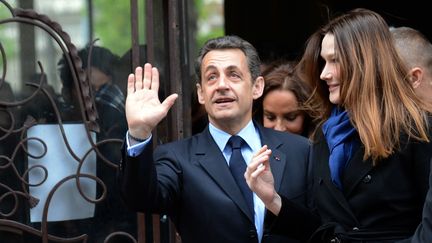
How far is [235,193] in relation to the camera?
10.3 ft

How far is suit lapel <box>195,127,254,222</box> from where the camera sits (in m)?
3.12

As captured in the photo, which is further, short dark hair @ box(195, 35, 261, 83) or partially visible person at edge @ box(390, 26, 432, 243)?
short dark hair @ box(195, 35, 261, 83)

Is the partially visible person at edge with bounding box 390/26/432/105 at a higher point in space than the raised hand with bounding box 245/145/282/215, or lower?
higher

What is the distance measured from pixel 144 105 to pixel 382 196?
871 mm

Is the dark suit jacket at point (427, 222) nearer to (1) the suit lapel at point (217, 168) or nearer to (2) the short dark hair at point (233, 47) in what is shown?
(1) the suit lapel at point (217, 168)

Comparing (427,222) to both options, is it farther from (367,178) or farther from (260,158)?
(260,158)

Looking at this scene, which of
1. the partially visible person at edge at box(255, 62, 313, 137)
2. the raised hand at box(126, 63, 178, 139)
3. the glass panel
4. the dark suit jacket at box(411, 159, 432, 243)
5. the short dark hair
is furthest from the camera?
the partially visible person at edge at box(255, 62, 313, 137)

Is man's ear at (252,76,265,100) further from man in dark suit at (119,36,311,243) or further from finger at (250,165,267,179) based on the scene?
finger at (250,165,267,179)

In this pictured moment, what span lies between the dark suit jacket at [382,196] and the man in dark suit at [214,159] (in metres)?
0.33

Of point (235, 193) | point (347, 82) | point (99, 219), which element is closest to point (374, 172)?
point (347, 82)

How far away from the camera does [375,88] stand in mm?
2756

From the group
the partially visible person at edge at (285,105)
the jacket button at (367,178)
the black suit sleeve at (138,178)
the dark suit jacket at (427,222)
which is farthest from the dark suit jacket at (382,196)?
the partially visible person at edge at (285,105)

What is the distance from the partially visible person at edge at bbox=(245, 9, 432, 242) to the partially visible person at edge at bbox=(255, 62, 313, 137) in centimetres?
109

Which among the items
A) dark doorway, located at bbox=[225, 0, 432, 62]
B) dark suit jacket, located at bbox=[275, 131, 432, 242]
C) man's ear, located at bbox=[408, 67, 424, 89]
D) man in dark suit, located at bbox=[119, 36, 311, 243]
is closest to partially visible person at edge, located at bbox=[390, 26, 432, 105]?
man's ear, located at bbox=[408, 67, 424, 89]
